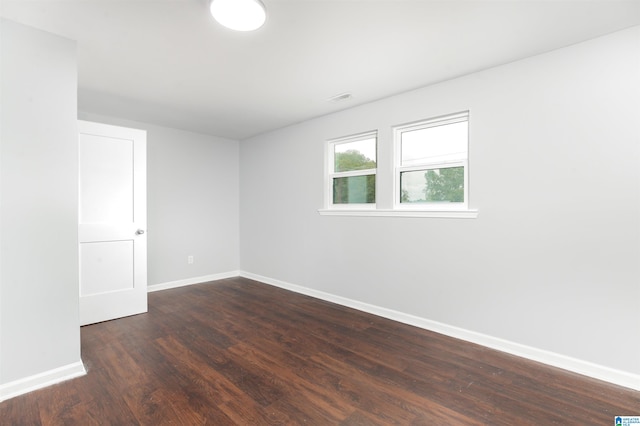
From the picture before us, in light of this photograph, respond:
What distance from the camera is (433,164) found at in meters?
3.02

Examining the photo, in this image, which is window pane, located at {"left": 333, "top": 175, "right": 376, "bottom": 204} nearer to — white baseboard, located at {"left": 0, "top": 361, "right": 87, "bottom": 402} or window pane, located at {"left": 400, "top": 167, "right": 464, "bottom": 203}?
window pane, located at {"left": 400, "top": 167, "right": 464, "bottom": 203}

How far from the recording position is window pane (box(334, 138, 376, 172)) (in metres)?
3.62

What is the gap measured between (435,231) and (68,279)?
3.10m

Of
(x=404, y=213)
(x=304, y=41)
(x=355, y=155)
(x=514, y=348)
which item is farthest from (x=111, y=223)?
(x=514, y=348)

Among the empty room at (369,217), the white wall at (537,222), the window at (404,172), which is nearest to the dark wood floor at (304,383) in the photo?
the empty room at (369,217)

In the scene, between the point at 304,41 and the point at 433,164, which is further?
the point at 433,164

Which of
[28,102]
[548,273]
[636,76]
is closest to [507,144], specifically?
[636,76]

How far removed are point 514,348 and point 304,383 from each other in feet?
5.80

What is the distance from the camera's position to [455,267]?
2.81 m

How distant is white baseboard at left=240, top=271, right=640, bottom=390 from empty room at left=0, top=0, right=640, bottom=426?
1 cm

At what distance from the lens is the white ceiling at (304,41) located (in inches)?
72.4

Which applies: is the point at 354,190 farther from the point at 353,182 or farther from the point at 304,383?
the point at 304,383

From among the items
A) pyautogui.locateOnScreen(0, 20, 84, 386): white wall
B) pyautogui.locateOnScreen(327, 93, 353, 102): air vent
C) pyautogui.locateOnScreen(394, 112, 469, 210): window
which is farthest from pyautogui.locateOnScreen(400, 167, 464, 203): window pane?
pyautogui.locateOnScreen(0, 20, 84, 386): white wall

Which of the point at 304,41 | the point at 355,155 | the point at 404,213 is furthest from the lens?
the point at 355,155
